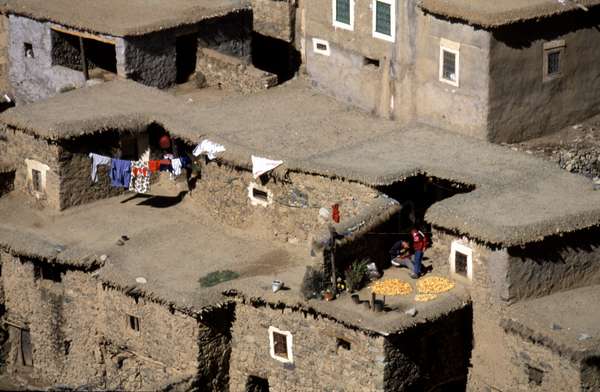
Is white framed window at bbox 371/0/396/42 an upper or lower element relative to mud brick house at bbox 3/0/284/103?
upper

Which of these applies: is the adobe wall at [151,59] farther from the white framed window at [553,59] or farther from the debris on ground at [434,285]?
the debris on ground at [434,285]

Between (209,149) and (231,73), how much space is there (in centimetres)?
746

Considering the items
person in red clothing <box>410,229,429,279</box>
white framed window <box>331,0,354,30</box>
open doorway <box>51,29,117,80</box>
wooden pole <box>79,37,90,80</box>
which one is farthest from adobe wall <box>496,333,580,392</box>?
wooden pole <box>79,37,90,80</box>

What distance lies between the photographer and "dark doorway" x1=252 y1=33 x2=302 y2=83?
2832 inches

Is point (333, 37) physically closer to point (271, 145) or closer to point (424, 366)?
point (271, 145)

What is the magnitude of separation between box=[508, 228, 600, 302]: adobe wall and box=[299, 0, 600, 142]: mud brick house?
6690 mm

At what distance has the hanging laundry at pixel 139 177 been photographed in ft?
204

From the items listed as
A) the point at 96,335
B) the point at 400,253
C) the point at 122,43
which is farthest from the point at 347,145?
the point at 96,335

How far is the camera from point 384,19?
63.1 meters

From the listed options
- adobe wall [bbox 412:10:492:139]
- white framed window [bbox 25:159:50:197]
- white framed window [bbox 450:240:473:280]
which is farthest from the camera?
white framed window [bbox 25:159:50:197]

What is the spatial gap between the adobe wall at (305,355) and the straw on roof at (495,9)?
10.8m

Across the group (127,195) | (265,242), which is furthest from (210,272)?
(127,195)

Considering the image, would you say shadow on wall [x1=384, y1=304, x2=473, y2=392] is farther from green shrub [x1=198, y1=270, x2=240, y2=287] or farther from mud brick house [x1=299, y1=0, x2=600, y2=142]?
mud brick house [x1=299, y1=0, x2=600, y2=142]

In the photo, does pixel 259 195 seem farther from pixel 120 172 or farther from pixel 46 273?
pixel 46 273
